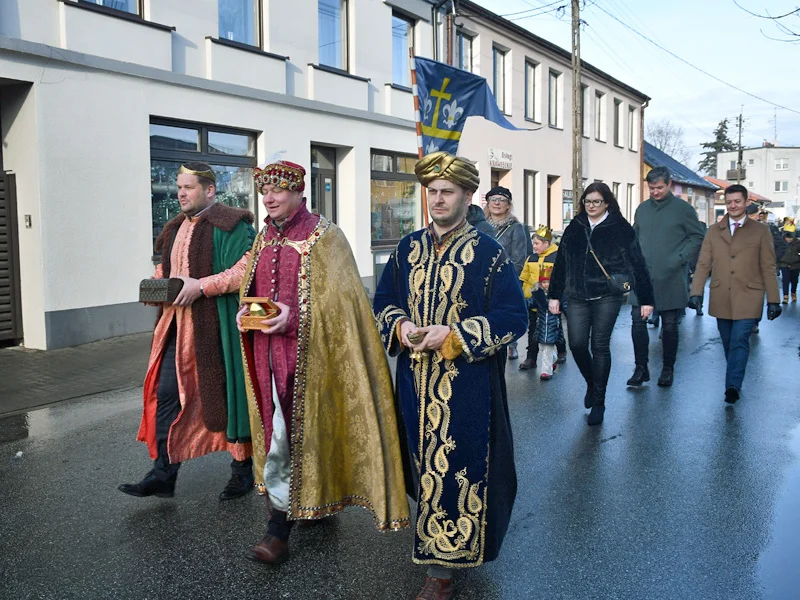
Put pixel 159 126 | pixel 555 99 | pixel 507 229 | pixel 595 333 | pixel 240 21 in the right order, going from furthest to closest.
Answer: pixel 555 99 → pixel 240 21 → pixel 159 126 → pixel 507 229 → pixel 595 333

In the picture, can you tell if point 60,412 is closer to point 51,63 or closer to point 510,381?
point 510,381

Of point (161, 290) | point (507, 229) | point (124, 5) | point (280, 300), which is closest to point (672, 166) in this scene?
point (124, 5)

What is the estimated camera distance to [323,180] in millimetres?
15297

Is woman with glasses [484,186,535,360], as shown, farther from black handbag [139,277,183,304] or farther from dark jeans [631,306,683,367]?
black handbag [139,277,183,304]

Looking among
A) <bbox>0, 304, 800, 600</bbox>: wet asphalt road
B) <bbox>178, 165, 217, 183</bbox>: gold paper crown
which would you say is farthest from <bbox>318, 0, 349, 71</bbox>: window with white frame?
<bbox>178, 165, 217, 183</bbox>: gold paper crown

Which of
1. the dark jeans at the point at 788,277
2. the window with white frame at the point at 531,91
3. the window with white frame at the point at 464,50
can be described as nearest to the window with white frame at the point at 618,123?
the window with white frame at the point at 531,91

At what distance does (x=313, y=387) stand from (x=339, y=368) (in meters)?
0.15

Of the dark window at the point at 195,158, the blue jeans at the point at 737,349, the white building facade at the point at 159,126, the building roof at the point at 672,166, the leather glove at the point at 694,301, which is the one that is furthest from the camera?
the building roof at the point at 672,166

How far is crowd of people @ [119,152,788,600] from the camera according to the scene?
323 cm

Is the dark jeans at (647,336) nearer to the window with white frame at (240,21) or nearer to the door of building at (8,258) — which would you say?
the door of building at (8,258)

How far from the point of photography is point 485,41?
2116cm

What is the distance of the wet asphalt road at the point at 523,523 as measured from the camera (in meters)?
3.39

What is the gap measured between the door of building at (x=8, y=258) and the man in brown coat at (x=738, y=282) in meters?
8.10

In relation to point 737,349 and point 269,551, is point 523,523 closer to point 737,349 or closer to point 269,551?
point 269,551
